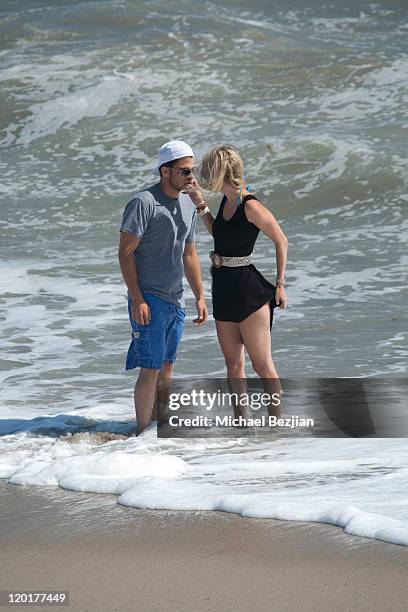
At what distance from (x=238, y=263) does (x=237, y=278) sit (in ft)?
0.25

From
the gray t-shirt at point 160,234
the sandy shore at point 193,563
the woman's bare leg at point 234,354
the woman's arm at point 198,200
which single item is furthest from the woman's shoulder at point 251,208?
the sandy shore at point 193,563

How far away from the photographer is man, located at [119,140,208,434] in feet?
17.9

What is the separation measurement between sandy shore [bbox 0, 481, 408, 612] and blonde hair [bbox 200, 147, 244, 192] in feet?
5.62

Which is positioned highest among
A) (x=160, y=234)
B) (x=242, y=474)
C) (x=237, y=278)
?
(x=160, y=234)

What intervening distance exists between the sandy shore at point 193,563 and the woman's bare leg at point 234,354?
1.40m

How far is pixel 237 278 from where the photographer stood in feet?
18.1

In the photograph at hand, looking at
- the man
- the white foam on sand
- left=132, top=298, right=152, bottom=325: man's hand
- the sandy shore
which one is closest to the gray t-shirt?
the man

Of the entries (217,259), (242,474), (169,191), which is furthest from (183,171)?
(242,474)

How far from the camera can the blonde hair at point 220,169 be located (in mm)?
5344

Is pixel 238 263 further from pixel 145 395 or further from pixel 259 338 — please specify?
pixel 145 395

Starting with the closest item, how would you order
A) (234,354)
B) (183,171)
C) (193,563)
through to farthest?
1. (193,563)
2. (183,171)
3. (234,354)

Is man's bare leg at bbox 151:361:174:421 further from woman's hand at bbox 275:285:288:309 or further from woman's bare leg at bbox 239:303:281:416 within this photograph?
woman's hand at bbox 275:285:288:309

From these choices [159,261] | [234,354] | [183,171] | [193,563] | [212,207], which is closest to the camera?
[193,563]

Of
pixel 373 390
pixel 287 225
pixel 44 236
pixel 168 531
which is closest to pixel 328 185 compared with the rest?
pixel 287 225
